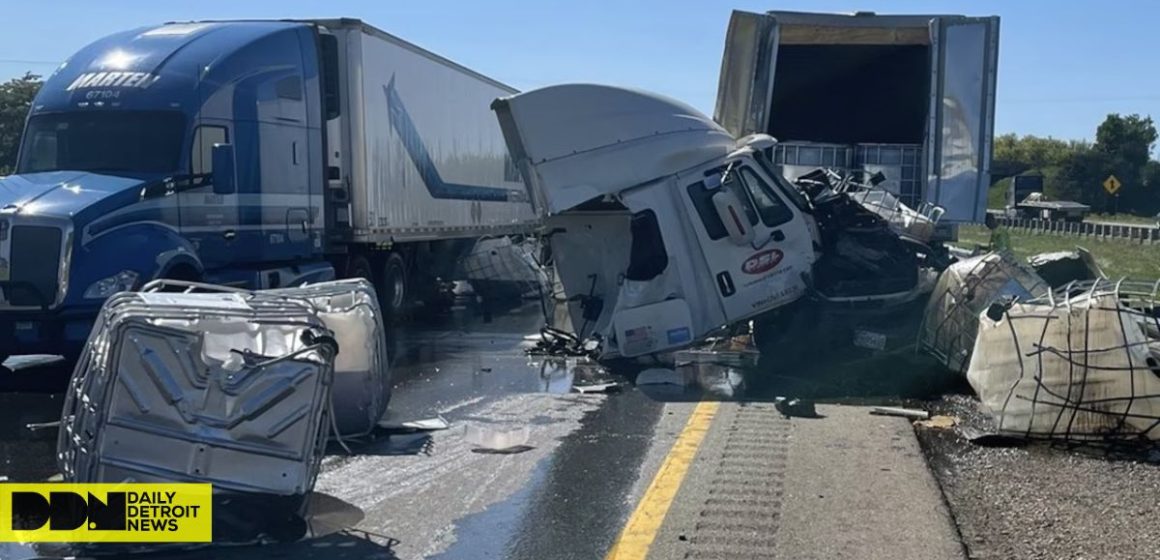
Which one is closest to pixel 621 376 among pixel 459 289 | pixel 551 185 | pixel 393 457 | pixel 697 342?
pixel 697 342

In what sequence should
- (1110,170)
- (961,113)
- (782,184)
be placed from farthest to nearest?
(1110,170)
(961,113)
(782,184)

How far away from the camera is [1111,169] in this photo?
78875mm

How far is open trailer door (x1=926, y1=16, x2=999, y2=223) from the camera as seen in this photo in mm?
13703

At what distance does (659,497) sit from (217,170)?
8.41 metres

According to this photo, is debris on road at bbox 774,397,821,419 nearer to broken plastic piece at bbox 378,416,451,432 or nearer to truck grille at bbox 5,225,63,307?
broken plastic piece at bbox 378,416,451,432

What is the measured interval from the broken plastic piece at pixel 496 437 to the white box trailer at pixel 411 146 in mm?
8056

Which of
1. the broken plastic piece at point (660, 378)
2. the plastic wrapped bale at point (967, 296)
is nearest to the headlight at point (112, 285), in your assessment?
→ the broken plastic piece at point (660, 378)

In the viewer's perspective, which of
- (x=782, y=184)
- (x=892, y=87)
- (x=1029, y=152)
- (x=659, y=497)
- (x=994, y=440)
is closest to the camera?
(x=659, y=497)

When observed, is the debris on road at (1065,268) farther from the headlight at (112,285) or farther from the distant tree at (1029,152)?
the distant tree at (1029,152)

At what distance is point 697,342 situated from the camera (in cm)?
1173

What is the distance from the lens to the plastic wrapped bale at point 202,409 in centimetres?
567

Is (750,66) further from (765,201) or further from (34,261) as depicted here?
(34,261)

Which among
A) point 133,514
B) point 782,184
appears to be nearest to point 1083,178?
point 782,184

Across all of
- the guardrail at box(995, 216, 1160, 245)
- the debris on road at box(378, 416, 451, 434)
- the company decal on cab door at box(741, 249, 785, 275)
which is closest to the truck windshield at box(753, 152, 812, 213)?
the company decal on cab door at box(741, 249, 785, 275)
